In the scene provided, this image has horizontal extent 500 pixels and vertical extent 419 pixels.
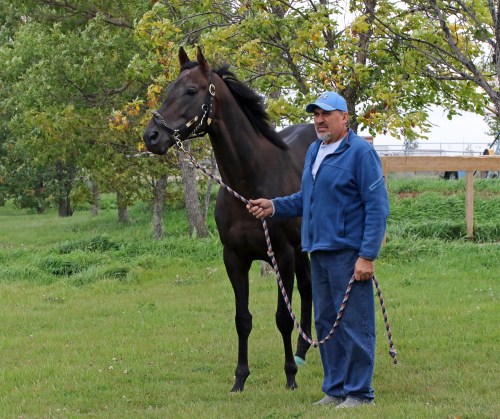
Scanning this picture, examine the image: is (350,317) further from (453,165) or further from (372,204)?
(453,165)

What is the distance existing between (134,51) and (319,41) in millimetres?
8924

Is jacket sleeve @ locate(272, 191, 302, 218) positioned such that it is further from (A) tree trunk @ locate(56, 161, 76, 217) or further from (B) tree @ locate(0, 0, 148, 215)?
(A) tree trunk @ locate(56, 161, 76, 217)

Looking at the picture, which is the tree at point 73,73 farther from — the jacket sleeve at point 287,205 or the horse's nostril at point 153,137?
the jacket sleeve at point 287,205

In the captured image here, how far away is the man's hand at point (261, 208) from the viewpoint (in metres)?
6.20

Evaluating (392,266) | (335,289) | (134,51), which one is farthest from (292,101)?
(134,51)

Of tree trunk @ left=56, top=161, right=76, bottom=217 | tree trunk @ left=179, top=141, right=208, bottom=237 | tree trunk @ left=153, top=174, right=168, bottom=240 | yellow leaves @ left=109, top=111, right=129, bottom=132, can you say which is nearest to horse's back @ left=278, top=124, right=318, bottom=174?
yellow leaves @ left=109, top=111, right=129, bottom=132

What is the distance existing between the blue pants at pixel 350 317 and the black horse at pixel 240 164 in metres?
0.90

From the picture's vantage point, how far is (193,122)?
6.31 m

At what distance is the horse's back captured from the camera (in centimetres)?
758

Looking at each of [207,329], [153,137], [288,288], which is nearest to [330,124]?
[153,137]

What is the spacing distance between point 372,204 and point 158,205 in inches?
631

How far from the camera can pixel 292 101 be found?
1136cm

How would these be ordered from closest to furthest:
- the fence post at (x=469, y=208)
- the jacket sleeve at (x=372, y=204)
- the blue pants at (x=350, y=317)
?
the jacket sleeve at (x=372, y=204) < the blue pants at (x=350, y=317) < the fence post at (x=469, y=208)

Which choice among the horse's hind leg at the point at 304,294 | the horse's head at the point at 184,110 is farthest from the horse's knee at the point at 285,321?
the horse's head at the point at 184,110
